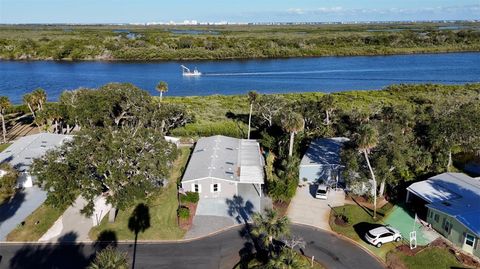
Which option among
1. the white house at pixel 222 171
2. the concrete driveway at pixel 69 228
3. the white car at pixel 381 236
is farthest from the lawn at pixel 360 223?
the concrete driveway at pixel 69 228

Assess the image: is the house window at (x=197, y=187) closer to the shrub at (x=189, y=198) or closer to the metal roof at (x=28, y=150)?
the shrub at (x=189, y=198)

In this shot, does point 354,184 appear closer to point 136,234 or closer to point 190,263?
point 190,263

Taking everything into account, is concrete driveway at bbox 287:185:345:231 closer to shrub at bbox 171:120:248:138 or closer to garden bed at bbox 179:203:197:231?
garden bed at bbox 179:203:197:231

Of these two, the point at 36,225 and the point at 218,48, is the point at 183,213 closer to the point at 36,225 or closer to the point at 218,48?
the point at 36,225

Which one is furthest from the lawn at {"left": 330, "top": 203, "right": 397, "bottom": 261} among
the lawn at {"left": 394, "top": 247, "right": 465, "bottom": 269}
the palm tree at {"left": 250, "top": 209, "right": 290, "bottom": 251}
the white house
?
the white house

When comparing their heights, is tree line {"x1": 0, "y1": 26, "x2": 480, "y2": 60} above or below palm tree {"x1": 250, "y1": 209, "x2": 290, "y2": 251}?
above
